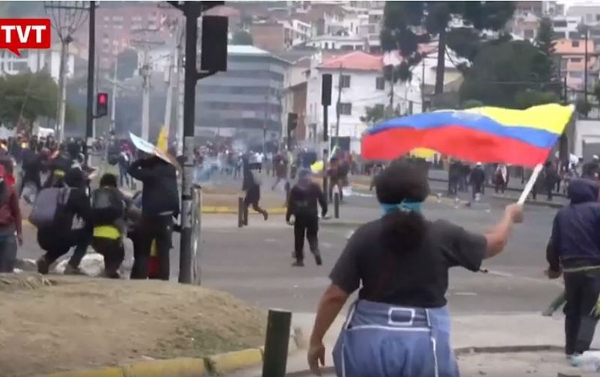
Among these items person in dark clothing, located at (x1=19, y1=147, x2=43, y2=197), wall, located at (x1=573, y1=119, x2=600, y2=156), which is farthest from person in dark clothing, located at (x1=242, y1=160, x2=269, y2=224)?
wall, located at (x1=573, y1=119, x2=600, y2=156)

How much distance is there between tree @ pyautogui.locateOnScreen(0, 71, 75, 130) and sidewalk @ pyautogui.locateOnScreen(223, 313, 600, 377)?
52.9 m

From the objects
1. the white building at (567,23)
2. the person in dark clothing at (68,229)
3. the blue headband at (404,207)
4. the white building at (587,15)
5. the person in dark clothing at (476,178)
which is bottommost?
the person in dark clothing at (476,178)

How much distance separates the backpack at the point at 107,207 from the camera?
51.5 feet

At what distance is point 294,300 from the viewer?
1766 centimetres

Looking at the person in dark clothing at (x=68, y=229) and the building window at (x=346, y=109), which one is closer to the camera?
the person in dark clothing at (x=68, y=229)

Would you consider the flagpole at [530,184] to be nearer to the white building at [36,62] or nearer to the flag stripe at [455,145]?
the flag stripe at [455,145]

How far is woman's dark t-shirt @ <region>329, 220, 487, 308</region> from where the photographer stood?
247 inches

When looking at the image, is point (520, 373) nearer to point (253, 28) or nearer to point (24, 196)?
point (24, 196)

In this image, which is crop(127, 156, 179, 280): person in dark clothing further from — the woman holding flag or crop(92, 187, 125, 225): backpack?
the woman holding flag

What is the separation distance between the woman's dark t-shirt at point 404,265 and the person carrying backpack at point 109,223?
9.49 meters

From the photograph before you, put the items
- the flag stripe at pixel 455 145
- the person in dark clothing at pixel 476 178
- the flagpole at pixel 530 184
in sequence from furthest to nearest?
the person in dark clothing at pixel 476 178 < the flag stripe at pixel 455 145 < the flagpole at pixel 530 184

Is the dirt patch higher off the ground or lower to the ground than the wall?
higher

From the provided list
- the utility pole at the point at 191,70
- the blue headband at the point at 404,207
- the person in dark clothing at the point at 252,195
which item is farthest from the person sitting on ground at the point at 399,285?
the person in dark clothing at the point at 252,195

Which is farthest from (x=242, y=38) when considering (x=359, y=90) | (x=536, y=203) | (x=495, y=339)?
(x=495, y=339)
